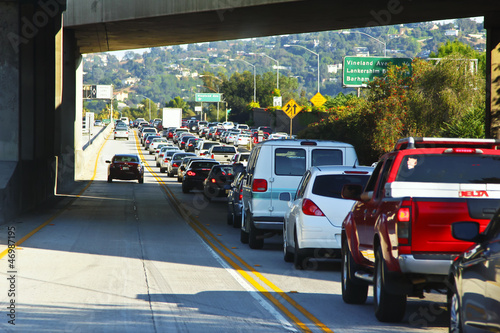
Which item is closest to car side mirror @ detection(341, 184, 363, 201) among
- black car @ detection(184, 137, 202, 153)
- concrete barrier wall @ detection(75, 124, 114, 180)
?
concrete barrier wall @ detection(75, 124, 114, 180)

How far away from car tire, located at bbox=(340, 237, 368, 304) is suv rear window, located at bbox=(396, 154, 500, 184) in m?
1.75

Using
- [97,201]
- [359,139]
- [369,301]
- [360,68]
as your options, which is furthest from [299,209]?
[360,68]

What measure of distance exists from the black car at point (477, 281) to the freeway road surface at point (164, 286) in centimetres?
190

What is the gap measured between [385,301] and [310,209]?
15.1 ft

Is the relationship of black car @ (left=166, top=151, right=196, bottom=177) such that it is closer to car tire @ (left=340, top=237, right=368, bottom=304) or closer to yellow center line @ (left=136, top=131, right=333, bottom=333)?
yellow center line @ (left=136, top=131, right=333, bottom=333)

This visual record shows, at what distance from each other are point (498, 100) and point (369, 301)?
1388cm

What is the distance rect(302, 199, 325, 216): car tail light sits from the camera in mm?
12945

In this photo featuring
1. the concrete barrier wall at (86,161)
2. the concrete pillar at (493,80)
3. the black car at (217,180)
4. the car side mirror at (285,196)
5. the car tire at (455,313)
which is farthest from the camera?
the concrete barrier wall at (86,161)

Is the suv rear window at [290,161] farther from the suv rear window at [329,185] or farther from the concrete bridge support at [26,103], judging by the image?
the concrete bridge support at [26,103]

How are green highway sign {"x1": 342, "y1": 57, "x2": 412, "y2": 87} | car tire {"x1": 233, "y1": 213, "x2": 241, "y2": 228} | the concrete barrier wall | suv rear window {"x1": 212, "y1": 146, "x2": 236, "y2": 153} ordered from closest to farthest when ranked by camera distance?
car tire {"x1": 233, "y1": 213, "x2": 241, "y2": 228}, the concrete barrier wall, suv rear window {"x1": 212, "y1": 146, "x2": 236, "y2": 153}, green highway sign {"x1": 342, "y1": 57, "x2": 412, "y2": 87}

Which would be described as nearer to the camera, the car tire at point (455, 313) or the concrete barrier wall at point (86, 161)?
the car tire at point (455, 313)

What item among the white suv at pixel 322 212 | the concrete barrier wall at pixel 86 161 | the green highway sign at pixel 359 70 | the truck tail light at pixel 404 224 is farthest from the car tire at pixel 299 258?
the green highway sign at pixel 359 70

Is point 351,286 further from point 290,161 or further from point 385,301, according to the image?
point 290,161

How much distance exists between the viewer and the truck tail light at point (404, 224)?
7754mm
